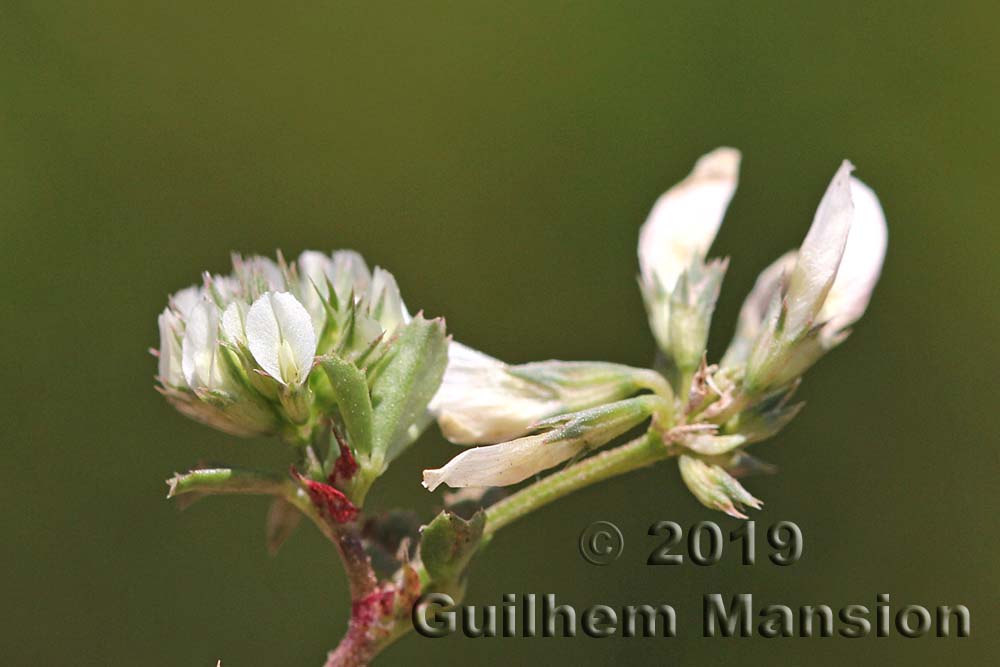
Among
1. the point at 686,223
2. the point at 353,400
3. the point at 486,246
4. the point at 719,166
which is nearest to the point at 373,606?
the point at 353,400

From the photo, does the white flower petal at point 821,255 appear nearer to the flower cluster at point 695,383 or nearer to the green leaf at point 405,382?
the flower cluster at point 695,383

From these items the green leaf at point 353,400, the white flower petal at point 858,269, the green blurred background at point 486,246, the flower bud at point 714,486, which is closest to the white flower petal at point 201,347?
the green leaf at point 353,400

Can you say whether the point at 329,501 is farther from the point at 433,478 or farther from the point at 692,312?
the point at 692,312

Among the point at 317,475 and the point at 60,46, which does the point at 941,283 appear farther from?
the point at 317,475

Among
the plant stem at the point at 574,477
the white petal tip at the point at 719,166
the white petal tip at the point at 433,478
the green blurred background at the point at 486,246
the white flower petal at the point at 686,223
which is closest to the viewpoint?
the white petal tip at the point at 433,478

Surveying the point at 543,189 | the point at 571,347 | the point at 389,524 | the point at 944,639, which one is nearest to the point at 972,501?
the point at 944,639

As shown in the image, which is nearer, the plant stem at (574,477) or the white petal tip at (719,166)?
the plant stem at (574,477)
